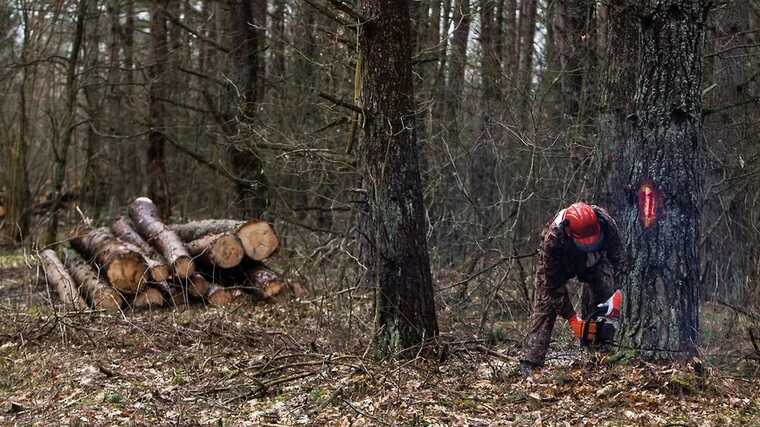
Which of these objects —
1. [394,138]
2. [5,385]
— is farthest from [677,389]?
[5,385]

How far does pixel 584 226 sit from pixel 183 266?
19.4ft

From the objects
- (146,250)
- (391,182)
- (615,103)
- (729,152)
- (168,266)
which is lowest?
(168,266)

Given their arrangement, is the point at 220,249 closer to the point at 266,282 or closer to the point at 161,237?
the point at 266,282

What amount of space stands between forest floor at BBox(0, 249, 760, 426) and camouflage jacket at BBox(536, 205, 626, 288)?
70 cm

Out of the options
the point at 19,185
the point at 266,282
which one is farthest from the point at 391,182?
the point at 19,185

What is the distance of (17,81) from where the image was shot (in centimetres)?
2127

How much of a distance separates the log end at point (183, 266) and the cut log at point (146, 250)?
0.49 feet

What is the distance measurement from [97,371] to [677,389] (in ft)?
15.7

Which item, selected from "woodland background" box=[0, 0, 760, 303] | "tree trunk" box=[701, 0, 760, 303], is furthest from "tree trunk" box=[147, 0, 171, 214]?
"tree trunk" box=[701, 0, 760, 303]

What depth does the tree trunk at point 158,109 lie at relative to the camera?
683 inches

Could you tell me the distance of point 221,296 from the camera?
1103cm

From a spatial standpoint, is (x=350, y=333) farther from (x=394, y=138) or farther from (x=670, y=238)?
(x=670, y=238)

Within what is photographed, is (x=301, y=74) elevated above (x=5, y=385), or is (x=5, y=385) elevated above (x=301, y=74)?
(x=301, y=74)

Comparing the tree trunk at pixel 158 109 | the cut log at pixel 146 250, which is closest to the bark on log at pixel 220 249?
the cut log at pixel 146 250
